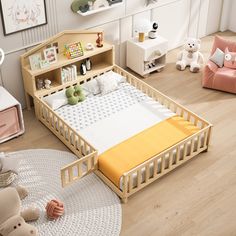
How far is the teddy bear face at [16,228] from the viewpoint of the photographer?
11.2 feet

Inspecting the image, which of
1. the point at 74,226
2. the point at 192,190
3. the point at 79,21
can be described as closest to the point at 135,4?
the point at 79,21

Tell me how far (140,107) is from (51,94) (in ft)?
3.54

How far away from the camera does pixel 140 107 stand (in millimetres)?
4855

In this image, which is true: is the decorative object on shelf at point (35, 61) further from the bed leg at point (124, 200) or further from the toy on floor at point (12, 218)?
the bed leg at point (124, 200)

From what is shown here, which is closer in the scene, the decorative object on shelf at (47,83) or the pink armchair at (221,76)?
the decorative object on shelf at (47,83)

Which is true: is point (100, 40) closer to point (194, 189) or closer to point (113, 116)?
point (113, 116)

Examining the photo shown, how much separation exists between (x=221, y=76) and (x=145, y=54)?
1032 millimetres

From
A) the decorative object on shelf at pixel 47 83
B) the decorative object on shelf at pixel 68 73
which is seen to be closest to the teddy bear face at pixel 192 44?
the decorative object on shelf at pixel 68 73

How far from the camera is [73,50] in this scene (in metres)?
5.05

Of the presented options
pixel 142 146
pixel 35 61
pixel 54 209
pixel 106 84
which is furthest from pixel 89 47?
pixel 54 209

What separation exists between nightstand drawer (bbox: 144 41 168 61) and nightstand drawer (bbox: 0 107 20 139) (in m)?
1.97

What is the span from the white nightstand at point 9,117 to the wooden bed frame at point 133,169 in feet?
0.98

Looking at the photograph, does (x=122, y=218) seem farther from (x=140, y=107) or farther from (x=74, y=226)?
(x=140, y=107)

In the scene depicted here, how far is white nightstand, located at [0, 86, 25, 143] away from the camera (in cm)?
451
